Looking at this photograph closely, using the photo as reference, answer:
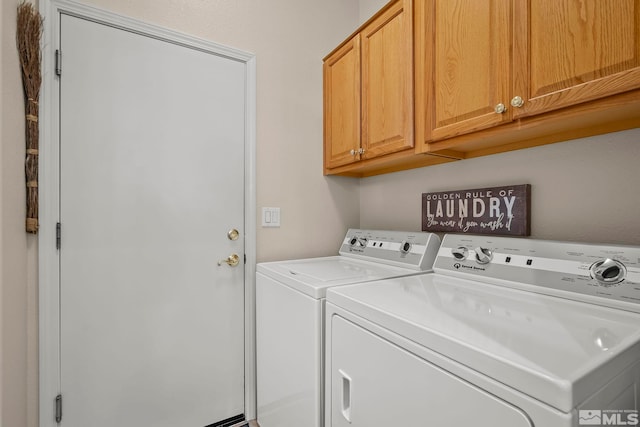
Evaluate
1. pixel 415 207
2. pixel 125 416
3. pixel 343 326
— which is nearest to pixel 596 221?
pixel 415 207

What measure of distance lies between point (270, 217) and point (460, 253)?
3.54ft

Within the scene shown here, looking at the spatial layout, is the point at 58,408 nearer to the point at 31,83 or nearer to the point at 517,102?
the point at 31,83

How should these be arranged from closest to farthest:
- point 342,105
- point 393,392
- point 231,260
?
1. point 393,392
2. point 231,260
3. point 342,105

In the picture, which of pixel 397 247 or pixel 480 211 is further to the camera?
pixel 397 247

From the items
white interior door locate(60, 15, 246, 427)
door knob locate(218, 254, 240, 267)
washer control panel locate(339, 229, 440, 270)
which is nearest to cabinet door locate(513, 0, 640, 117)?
washer control panel locate(339, 229, 440, 270)

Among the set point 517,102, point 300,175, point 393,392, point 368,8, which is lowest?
point 393,392

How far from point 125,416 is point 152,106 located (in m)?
1.56

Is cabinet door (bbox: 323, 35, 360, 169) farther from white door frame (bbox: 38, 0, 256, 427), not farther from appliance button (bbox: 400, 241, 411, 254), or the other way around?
white door frame (bbox: 38, 0, 256, 427)

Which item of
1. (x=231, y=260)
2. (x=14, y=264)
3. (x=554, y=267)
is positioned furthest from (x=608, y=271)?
(x=14, y=264)

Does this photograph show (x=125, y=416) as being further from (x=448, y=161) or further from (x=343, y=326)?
(x=448, y=161)

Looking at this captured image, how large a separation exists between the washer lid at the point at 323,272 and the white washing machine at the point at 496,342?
0.10 metres

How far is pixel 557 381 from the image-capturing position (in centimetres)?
48

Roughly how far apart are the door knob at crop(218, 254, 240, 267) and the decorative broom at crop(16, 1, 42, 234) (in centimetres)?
81

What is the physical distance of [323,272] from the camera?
4.63 feet
